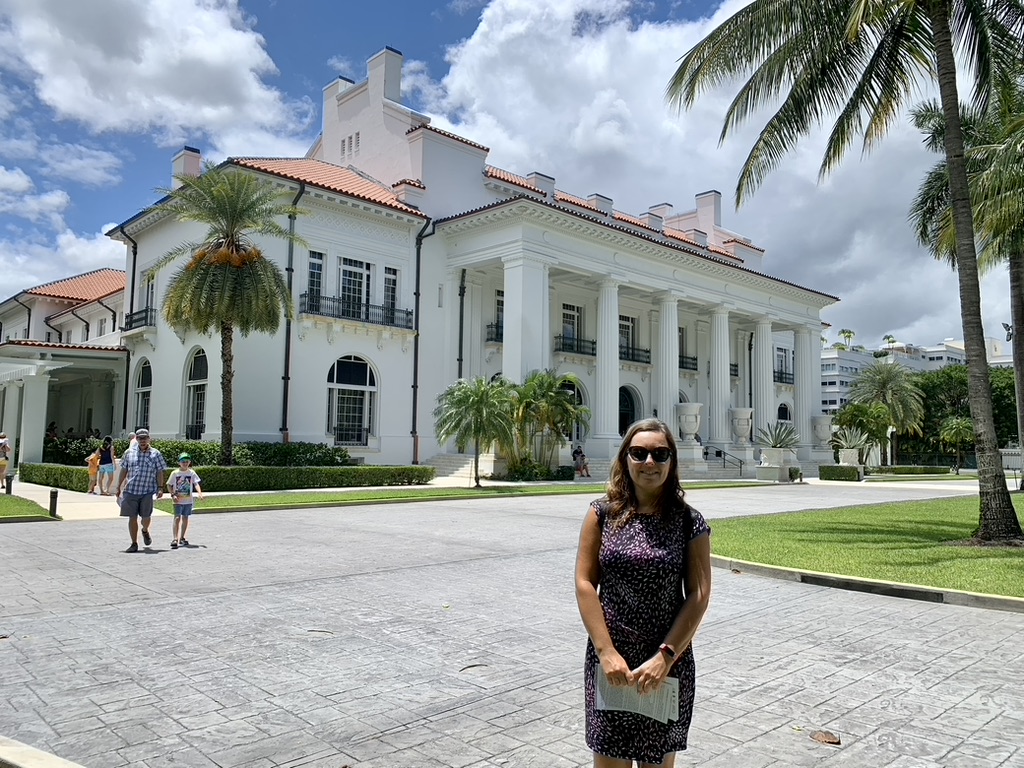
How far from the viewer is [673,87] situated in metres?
15.0

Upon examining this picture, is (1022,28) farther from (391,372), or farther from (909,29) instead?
(391,372)

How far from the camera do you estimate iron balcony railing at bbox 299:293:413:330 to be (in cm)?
2952

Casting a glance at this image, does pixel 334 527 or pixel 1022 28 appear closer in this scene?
pixel 1022 28

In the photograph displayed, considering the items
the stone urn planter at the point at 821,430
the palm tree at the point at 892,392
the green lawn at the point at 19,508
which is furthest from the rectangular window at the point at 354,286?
the palm tree at the point at 892,392

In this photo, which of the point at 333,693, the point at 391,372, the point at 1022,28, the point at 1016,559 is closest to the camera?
the point at 333,693

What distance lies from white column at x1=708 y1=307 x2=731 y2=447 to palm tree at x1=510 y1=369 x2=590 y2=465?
Result: 550 inches

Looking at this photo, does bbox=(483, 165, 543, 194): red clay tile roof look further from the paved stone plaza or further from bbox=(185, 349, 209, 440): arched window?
the paved stone plaza

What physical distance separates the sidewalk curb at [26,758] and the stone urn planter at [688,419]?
35.5 metres

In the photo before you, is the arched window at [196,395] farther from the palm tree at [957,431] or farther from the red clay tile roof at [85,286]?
the palm tree at [957,431]

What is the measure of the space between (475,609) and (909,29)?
1316cm

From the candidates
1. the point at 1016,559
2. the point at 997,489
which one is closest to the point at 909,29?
the point at 997,489

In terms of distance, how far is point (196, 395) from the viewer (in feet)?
95.8

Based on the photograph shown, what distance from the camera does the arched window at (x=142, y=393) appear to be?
32.5m

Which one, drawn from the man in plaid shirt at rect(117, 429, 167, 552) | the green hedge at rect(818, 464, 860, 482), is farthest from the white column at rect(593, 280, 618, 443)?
the man in plaid shirt at rect(117, 429, 167, 552)
